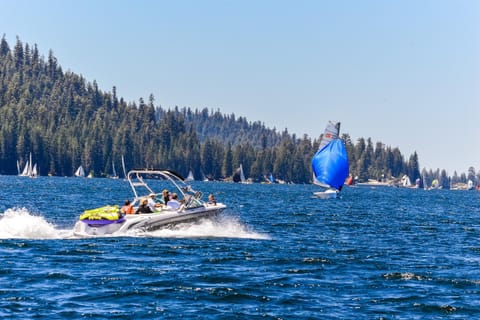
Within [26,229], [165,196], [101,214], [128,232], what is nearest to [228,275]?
[101,214]

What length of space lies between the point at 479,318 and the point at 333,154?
301 ft

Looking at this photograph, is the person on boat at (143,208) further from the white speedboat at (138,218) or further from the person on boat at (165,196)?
the person on boat at (165,196)

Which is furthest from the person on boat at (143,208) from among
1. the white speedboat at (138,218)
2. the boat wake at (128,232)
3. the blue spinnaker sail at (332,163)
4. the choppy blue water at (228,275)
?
the blue spinnaker sail at (332,163)

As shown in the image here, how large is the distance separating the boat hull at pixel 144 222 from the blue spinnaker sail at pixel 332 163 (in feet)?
239

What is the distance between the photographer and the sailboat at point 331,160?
383 feet

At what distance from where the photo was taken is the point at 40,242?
126 feet

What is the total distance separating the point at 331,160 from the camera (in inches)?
4601

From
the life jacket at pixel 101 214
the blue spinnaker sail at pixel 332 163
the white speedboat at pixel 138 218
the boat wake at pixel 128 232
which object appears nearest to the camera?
the life jacket at pixel 101 214

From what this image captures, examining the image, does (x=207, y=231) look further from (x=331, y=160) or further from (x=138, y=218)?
(x=331, y=160)

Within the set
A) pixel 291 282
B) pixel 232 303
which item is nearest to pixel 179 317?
pixel 232 303

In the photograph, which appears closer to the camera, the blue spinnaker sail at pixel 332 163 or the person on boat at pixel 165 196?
the person on boat at pixel 165 196

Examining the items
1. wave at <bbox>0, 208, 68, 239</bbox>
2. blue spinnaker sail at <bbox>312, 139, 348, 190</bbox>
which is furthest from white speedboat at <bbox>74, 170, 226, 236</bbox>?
A: blue spinnaker sail at <bbox>312, 139, 348, 190</bbox>

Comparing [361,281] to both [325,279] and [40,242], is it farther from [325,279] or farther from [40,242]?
[40,242]

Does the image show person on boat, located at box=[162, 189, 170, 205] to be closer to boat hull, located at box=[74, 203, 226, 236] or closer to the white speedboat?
the white speedboat
